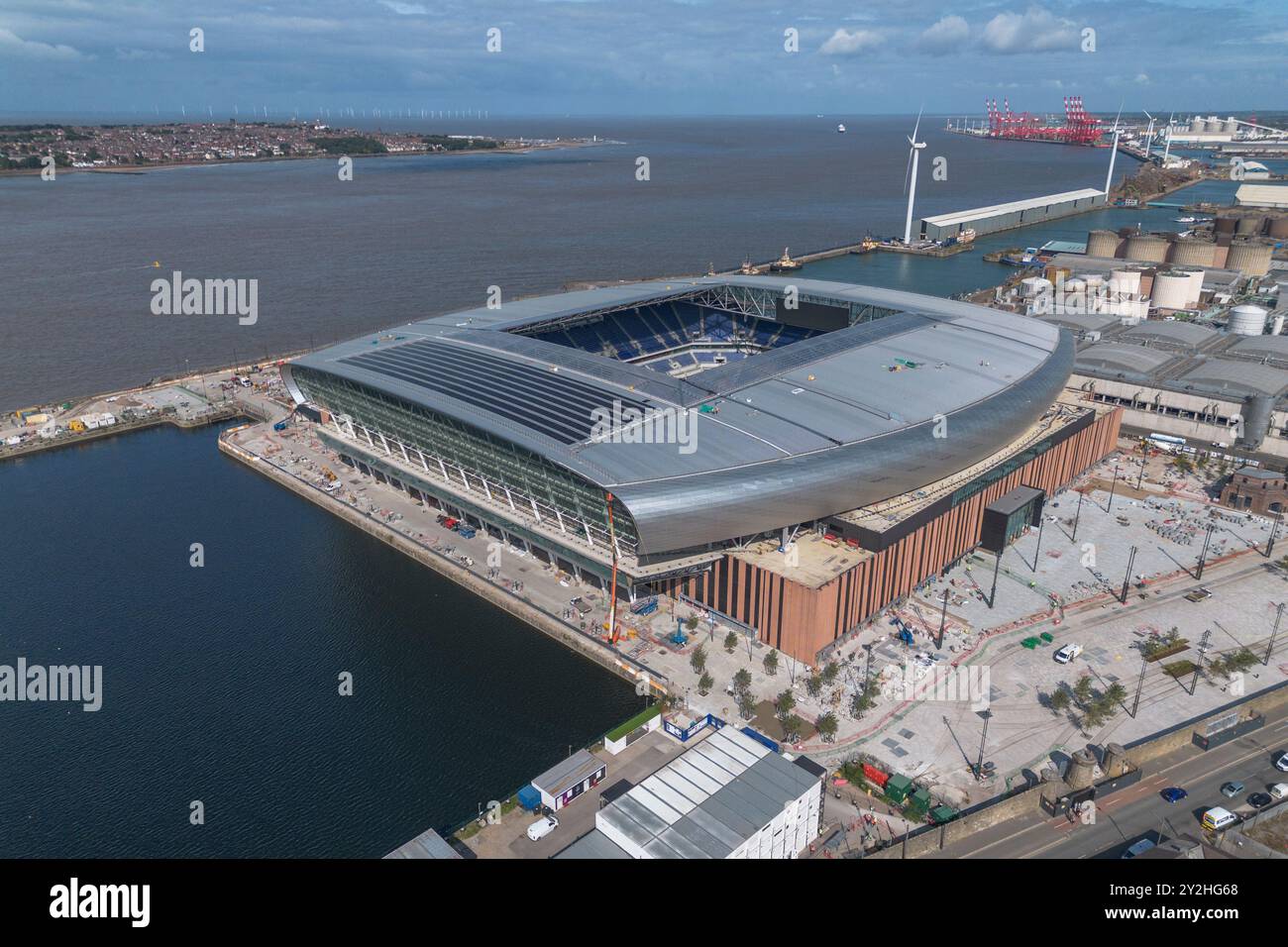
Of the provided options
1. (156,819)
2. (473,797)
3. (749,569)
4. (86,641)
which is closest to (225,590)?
(86,641)

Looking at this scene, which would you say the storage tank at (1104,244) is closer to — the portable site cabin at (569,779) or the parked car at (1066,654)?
the parked car at (1066,654)

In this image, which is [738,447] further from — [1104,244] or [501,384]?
[1104,244]

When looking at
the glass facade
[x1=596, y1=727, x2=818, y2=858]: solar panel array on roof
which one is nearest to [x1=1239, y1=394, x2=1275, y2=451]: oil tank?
the glass facade

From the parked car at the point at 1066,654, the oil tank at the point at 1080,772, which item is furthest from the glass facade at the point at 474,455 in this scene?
the parked car at the point at 1066,654

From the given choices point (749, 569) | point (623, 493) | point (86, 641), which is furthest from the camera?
point (86, 641)

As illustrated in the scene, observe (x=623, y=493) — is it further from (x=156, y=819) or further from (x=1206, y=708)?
(x=1206, y=708)

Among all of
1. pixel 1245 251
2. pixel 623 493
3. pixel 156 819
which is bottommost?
pixel 156 819

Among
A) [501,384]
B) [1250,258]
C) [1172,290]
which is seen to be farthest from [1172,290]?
[501,384]
